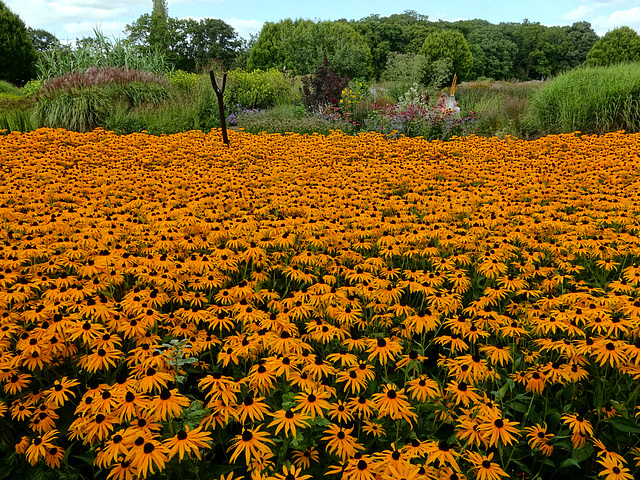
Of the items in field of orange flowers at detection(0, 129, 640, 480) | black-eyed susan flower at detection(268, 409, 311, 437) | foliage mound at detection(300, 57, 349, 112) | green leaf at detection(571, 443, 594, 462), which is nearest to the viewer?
black-eyed susan flower at detection(268, 409, 311, 437)

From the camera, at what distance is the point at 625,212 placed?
449 centimetres

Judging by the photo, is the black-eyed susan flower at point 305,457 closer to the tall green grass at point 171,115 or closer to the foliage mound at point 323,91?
the tall green grass at point 171,115

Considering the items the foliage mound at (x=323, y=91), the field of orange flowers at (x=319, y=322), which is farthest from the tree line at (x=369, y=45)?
the field of orange flowers at (x=319, y=322)

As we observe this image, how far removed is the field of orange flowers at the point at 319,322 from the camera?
2.06 m

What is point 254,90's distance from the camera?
676 inches

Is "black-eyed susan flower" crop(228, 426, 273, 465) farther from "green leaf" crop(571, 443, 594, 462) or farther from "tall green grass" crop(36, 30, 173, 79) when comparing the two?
"tall green grass" crop(36, 30, 173, 79)

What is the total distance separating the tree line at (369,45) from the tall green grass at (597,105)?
646 inches

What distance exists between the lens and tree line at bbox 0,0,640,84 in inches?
1294

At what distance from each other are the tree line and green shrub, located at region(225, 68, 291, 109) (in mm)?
8384

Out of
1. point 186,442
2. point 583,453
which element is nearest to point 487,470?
point 583,453

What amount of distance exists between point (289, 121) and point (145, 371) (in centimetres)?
1108

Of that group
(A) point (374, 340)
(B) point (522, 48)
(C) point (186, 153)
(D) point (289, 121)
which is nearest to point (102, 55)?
(D) point (289, 121)

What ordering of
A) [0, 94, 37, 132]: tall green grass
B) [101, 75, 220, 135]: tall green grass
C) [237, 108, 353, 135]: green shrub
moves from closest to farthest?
1. [0, 94, 37, 132]: tall green grass
2. [101, 75, 220, 135]: tall green grass
3. [237, 108, 353, 135]: green shrub

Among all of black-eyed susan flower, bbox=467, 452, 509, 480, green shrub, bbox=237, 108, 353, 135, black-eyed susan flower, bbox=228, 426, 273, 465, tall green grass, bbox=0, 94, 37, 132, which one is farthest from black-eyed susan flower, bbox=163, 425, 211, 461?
tall green grass, bbox=0, 94, 37, 132
